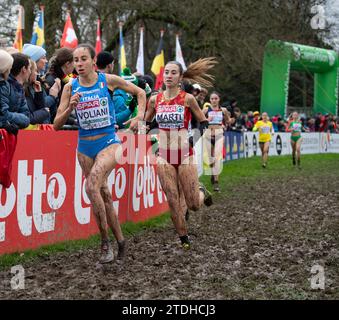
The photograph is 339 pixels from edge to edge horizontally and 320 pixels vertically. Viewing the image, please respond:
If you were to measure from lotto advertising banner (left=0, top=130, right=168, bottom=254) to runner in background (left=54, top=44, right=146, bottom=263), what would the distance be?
60cm

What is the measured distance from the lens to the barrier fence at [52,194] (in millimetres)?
7617

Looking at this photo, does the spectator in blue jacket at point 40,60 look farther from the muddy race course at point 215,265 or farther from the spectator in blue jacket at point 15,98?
the muddy race course at point 215,265

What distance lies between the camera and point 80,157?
7645 mm

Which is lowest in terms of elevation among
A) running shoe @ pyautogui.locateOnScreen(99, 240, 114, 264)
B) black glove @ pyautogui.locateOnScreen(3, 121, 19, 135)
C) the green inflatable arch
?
running shoe @ pyautogui.locateOnScreen(99, 240, 114, 264)

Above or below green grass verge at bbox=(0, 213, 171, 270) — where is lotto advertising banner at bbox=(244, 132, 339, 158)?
above

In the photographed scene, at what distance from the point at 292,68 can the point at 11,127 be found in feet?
107

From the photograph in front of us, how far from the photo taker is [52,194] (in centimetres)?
834

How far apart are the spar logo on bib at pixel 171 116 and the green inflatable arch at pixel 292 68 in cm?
2095

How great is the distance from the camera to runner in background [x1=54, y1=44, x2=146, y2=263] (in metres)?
7.39

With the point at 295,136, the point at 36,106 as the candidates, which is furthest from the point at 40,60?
the point at 295,136

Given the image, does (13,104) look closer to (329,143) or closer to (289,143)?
(289,143)

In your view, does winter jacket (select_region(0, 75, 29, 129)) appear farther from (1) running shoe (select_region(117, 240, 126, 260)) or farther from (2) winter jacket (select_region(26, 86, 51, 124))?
(1) running shoe (select_region(117, 240, 126, 260))

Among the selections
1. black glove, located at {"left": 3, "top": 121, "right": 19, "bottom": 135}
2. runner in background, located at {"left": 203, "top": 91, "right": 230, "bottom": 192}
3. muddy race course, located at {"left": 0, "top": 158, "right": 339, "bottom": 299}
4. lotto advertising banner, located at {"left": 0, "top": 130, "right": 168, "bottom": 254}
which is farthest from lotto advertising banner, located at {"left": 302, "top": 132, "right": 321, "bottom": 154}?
black glove, located at {"left": 3, "top": 121, "right": 19, "bottom": 135}
